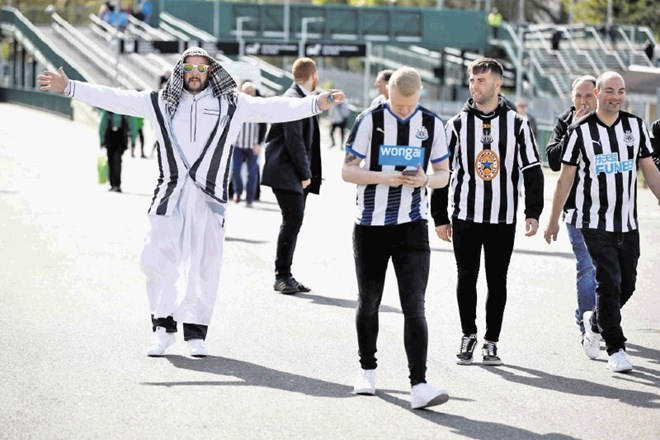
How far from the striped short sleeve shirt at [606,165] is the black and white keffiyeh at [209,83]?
2084 mm

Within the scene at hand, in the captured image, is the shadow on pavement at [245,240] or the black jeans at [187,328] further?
the shadow on pavement at [245,240]

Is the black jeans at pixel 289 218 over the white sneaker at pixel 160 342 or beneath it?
over

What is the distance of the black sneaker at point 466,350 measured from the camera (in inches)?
362

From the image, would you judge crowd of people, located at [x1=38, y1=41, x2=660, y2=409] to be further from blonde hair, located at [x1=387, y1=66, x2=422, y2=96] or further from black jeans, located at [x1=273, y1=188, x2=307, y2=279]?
black jeans, located at [x1=273, y1=188, x2=307, y2=279]

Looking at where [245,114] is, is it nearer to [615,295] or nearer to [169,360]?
[169,360]

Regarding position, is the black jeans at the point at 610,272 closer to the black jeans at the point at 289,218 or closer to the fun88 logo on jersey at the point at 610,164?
the fun88 logo on jersey at the point at 610,164

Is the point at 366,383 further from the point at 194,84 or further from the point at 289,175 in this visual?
the point at 289,175

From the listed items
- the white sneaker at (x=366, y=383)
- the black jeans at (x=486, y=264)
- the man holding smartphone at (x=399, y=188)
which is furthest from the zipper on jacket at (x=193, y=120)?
the white sneaker at (x=366, y=383)

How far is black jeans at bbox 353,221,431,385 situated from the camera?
7922mm

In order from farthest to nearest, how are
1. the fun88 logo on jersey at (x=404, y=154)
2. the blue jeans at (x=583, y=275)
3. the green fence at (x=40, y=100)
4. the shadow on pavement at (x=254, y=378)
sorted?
the green fence at (x=40, y=100) → the blue jeans at (x=583, y=275) → the shadow on pavement at (x=254, y=378) → the fun88 logo on jersey at (x=404, y=154)

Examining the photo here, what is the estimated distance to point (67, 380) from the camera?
8438 millimetres

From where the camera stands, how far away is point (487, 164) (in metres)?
9.14

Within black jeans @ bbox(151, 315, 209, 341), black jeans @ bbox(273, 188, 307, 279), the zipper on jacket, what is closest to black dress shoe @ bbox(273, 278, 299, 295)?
black jeans @ bbox(273, 188, 307, 279)

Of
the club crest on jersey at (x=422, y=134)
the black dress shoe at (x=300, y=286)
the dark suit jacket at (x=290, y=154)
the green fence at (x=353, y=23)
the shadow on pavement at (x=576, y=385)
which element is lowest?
the black dress shoe at (x=300, y=286)
